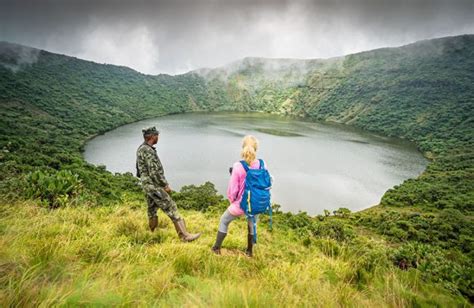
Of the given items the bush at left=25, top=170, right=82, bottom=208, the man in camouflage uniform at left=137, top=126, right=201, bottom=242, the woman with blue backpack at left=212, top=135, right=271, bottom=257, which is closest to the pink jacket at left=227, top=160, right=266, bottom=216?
the woman with blue backpack at left=212, top=135, right=271, bottom=257

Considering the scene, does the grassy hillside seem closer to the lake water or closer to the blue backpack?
the blue backpack

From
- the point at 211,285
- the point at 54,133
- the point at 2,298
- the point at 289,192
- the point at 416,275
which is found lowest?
the point at 289,192

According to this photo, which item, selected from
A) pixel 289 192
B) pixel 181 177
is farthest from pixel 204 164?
pixel 289 192

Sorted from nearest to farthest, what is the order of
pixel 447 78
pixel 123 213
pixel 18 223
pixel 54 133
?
pixel 18 223 < pixel 123 213 < pixel 54 133 < pixel 447 78

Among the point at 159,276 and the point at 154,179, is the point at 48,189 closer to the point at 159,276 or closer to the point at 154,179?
the point at 154,179

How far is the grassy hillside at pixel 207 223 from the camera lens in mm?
2244

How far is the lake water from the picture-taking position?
3472cm

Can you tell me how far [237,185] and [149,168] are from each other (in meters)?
1.67

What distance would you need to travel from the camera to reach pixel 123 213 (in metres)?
5.75

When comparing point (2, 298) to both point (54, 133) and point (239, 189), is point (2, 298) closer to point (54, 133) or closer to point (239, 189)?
point (239, 189)

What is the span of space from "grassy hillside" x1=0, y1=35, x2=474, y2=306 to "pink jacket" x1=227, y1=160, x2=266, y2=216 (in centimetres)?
67

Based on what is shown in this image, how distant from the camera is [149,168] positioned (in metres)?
4.36

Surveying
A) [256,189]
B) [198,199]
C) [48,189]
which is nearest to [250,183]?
[256,189]

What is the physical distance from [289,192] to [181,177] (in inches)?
620
